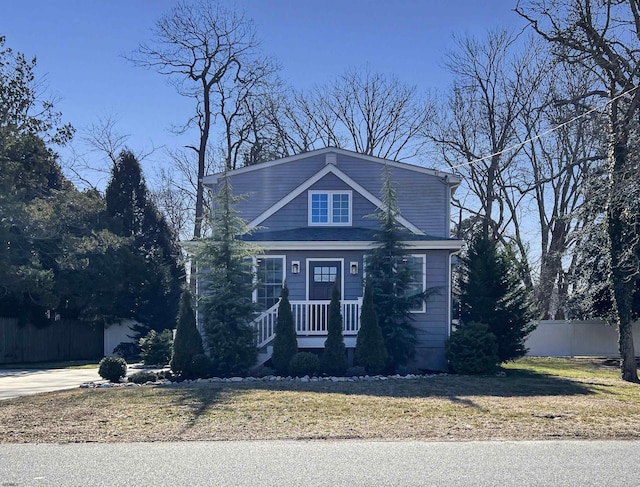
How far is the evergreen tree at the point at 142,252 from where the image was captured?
3152 cm

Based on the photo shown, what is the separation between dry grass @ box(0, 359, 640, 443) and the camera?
10.1 meters

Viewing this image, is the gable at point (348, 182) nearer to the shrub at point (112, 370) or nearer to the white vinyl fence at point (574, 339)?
the shrub at point (112, 370)

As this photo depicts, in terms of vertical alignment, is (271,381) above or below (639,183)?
below

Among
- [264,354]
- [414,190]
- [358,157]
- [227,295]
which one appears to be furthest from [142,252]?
[227,295]

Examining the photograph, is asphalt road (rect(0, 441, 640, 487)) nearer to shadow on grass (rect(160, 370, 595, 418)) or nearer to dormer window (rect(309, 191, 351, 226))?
shadow on grass (rect(160, 370, 595, 418))

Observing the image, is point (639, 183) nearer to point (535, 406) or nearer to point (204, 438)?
point (535, 406)

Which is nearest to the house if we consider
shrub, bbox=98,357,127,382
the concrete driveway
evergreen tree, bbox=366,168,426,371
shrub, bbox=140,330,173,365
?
evergreen tree, bbox=366,168,426,371

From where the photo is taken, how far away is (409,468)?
307 inches

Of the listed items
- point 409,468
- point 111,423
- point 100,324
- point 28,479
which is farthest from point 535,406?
point 100,324

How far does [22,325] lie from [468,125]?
23561 millimetres

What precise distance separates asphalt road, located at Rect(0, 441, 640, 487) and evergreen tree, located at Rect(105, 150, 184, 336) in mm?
22555

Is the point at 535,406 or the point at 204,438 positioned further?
the point at 535,406

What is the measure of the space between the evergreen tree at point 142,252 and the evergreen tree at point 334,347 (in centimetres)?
1468

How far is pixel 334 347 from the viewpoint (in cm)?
1756
